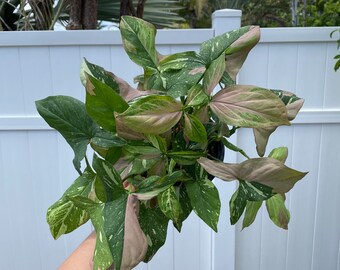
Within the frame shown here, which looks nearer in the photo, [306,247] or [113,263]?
[113,263]

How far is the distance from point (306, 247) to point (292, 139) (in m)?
0.57

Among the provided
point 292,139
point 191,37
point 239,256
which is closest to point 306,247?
point 239,256

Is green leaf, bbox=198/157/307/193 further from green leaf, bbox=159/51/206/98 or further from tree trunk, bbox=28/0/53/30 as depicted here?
tree trunk, bbox=28/0/53/30

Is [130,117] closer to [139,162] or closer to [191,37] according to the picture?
[139,162]

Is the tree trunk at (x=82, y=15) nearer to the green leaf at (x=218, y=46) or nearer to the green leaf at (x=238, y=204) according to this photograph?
the green leaf at (x=218, y=46)

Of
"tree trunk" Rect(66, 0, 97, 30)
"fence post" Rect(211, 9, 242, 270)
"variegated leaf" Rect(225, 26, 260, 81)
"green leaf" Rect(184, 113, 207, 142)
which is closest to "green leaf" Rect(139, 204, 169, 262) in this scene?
"green leaf" Rect(184, 113, 207, 142)

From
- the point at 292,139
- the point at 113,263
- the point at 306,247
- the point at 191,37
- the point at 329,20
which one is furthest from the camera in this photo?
the point at 329,20

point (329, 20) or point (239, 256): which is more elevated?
point (329, 20)

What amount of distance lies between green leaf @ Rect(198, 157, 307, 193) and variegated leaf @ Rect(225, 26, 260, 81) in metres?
0.13

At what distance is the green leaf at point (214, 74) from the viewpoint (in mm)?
434

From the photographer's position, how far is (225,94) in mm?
431

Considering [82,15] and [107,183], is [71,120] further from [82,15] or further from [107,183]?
[82,15]

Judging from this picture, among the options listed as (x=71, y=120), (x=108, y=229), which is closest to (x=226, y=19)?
(x=71, y=120)

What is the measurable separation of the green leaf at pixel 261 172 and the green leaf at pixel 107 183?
99mm
